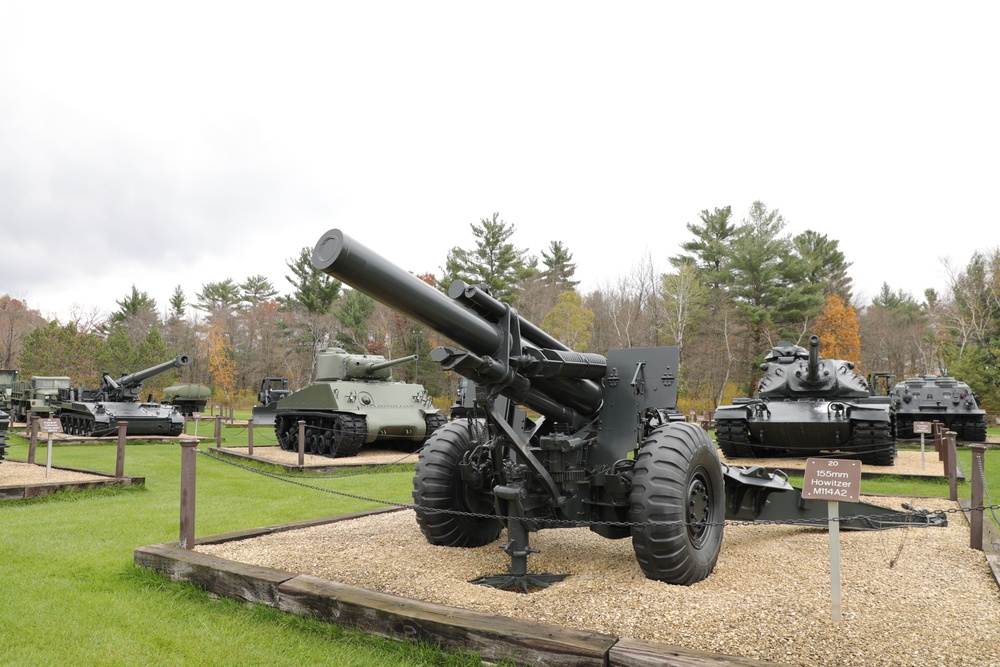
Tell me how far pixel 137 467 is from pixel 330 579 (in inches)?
367

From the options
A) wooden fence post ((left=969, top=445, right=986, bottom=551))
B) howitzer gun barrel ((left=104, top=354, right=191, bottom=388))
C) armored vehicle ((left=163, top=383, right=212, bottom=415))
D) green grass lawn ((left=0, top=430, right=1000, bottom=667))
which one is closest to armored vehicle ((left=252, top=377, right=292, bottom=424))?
howitzer gun barrel ((left=104, top=354, right=191, bottom=388))

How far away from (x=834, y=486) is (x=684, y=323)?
2735 centimetres

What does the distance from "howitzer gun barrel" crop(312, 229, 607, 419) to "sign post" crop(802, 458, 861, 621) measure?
5.10 ft

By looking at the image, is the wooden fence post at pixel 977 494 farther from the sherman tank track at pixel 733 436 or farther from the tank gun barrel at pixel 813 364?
the sherman tank track at pixel 733 436

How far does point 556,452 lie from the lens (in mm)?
4684

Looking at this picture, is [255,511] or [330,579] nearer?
[330,579]

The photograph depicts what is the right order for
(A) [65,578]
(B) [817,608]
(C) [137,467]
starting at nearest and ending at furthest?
(B) [817,608], (A) [65,578], (C) [137,467]

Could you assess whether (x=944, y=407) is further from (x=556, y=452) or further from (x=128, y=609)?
(x=128, y=609)

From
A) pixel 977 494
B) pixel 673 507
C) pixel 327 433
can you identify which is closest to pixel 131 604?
pixel 673 507

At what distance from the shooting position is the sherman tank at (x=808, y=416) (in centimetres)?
1225

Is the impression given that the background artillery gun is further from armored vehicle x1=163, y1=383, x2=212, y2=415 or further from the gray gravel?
armored vehicle x1=163, y1=383, x2=212, y2=415

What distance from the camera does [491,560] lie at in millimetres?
5270

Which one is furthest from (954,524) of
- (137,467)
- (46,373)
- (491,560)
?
(46,373)

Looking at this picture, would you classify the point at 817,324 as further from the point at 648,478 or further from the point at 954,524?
the point at 648,478
